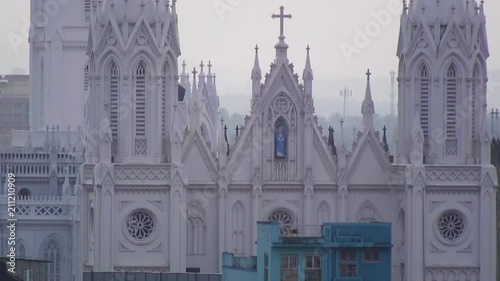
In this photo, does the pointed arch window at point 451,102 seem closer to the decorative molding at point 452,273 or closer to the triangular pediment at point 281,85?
the decorative molding at point 452,273

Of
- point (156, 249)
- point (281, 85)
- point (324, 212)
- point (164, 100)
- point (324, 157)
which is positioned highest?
point (281, 85)

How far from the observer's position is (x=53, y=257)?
336ft

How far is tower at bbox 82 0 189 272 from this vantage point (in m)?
85.5

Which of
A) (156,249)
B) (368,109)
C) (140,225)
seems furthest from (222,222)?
(368,109)

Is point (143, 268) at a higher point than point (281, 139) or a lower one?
lower

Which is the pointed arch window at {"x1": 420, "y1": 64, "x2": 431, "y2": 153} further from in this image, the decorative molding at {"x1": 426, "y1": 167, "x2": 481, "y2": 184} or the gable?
the gable

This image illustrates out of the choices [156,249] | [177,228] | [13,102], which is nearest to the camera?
[177,228]

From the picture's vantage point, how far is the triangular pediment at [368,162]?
87.6m

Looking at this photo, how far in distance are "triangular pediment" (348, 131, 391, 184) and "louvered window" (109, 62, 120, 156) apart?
327 inches

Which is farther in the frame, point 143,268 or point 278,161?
point 278,161

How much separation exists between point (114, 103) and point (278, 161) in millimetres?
6194

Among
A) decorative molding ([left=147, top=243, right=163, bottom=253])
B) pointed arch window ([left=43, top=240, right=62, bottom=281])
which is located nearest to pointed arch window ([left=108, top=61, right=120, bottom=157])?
decorative molding ([left=147, top=243, right=163, bottom=253])

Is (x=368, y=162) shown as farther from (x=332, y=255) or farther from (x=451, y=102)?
(x=332, y=255)

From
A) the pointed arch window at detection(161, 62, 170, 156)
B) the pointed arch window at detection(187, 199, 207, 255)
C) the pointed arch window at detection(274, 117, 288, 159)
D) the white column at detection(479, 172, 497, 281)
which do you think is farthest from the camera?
the pointed arch window at detection(274, 117, 288, 159)
